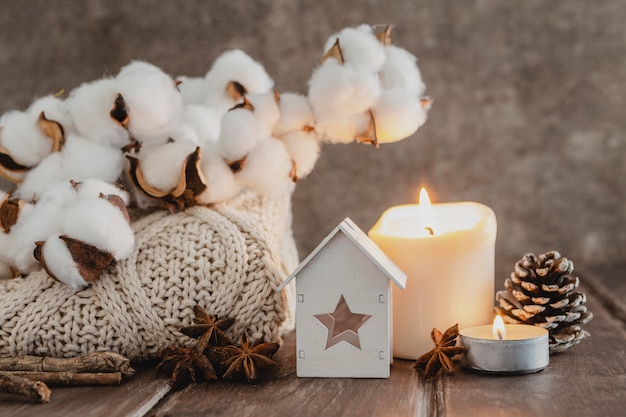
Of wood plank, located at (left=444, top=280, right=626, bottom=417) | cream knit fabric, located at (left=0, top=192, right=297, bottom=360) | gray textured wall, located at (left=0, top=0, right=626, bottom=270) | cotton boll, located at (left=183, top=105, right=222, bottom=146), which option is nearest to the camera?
wood plank, located at (left=444, top=280, right=626, bottom=417)

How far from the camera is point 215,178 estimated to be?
72cm

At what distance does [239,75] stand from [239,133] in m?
0.18

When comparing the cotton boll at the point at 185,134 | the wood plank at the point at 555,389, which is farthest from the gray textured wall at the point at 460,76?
the wood plank at the point at 555,389

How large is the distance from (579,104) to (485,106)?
151 millimetres

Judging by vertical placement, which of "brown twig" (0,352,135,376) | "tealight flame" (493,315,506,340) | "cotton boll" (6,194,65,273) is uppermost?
"cotton boll" (6,194,65,273)

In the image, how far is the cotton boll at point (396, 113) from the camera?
0.73m

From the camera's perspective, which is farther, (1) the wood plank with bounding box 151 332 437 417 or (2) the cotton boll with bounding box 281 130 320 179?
(2) the cotton boll with bounding box 281 130 320 179

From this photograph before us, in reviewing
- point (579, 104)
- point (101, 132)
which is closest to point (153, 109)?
point (101, 132)

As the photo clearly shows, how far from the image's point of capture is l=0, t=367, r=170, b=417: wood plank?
1.90 ft

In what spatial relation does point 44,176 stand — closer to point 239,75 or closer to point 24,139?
point 24,139

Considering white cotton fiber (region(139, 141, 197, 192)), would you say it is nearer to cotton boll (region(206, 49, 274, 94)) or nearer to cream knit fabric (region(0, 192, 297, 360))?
cream knit fabric (region(0, 192, 297, 360))

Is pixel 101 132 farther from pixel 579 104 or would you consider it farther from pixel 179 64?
pixel 579 104

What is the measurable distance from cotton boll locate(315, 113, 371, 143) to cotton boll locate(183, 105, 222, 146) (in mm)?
137

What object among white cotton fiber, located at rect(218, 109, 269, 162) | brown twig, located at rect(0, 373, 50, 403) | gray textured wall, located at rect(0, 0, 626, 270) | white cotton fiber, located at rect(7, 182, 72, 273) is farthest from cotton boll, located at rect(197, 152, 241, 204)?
gray textured wall, located at rect(0, 0, 626, 270)
